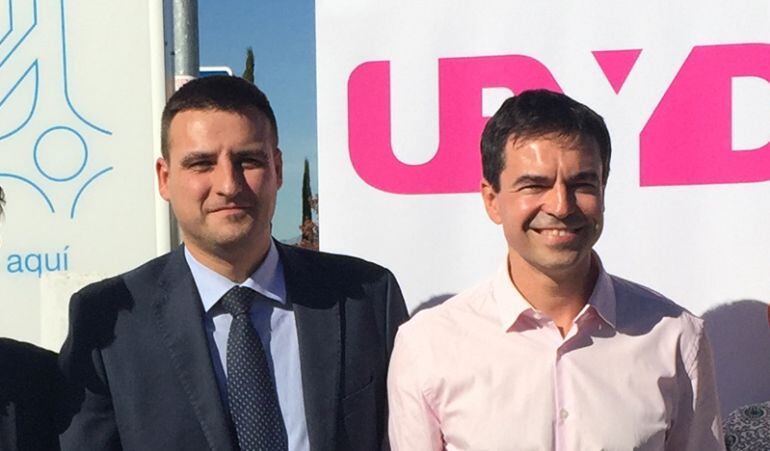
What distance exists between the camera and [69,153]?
2.60m

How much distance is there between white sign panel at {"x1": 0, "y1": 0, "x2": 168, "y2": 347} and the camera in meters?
2.59

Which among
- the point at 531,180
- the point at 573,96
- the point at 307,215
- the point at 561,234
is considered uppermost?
the point at 573,96

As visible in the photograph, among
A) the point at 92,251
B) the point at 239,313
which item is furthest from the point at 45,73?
the point at 239,313

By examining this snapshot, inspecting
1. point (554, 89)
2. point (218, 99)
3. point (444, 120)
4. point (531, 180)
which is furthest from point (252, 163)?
point (554, 89)

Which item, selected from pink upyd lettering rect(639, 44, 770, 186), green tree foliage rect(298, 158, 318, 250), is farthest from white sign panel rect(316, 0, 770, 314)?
green tree foliage rect(298, 158, 318, 250)

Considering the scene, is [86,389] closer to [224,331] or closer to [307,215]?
[224,331]

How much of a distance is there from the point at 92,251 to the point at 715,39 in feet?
6.15

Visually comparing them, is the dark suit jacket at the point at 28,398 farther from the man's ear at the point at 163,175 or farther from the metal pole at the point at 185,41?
the metal pole at the point at 185,41

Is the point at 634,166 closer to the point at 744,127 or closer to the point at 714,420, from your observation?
the point at 744,127

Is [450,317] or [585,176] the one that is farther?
[450,317]

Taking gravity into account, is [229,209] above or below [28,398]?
above

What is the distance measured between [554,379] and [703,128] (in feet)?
3.61

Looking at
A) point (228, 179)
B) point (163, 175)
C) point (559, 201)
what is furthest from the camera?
point (163, 175)

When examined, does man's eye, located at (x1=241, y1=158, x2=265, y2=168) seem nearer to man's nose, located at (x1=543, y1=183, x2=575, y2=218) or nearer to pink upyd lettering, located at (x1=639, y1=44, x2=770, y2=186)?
man's nose, located at (x1=543, y1=183, x2=575, y2=218)
